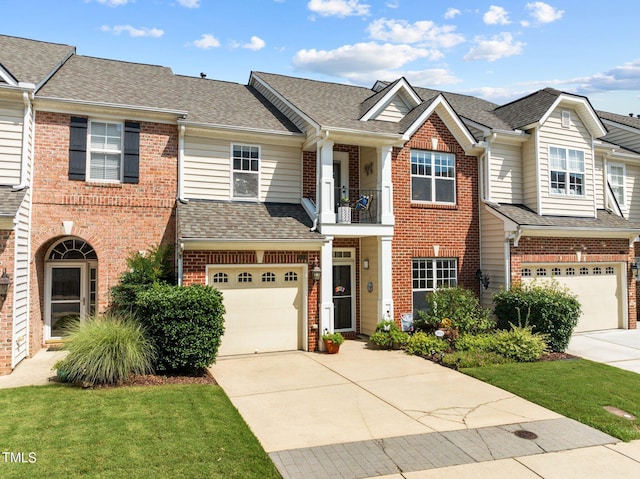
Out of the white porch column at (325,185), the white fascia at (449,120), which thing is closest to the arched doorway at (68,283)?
the white porch column at (325,185)

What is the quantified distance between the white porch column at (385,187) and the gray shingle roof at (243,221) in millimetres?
2194

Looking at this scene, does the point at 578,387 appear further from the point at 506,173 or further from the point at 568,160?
the point at 568,160

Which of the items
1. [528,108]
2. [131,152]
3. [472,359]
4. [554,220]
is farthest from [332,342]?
[528,108]

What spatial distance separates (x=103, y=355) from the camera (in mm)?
8344

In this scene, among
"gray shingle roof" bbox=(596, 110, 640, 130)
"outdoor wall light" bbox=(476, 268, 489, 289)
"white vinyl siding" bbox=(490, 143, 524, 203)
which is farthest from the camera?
"gray shingle roof" bbox=(596, 110, 640, 130)

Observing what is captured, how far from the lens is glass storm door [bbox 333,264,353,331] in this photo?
1379 centimetres

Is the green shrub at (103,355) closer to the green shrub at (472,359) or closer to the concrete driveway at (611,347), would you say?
the green shrub at (472,359)

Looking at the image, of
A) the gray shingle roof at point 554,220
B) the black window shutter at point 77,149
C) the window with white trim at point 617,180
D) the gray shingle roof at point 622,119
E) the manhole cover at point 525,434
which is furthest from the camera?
the gray shingle roof at point 622,119

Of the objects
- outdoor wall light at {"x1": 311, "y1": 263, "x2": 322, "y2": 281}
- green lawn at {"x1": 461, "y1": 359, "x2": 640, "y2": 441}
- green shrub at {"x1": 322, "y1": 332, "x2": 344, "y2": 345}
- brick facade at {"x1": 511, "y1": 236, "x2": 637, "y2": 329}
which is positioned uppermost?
brick facade at {"x1": 511, "y1": 236, "x2": 637, "y2": 329}

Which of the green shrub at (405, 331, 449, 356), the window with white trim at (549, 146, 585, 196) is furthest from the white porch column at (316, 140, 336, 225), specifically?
the window with white trim at (549, 146, 585, 196)

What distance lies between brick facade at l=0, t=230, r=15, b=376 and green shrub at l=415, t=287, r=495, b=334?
33.4 ft

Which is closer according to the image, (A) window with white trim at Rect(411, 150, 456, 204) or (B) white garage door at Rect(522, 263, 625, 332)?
(A) window with white trim at Rect(411, 150, 456, 204)

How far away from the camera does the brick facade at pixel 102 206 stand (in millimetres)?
10914

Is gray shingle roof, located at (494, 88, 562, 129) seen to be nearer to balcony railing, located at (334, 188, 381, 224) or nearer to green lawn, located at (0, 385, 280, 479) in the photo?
balcony railing, located at (334, 188, 381, 224)
